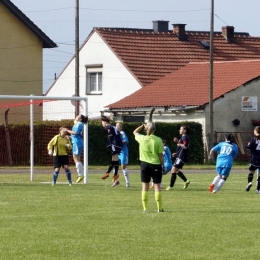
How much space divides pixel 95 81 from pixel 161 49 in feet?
14.7

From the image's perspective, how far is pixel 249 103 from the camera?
47.5 meters

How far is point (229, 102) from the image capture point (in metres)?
47.2

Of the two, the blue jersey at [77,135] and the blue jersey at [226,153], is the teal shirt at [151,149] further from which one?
the blue jersey at [77,135]

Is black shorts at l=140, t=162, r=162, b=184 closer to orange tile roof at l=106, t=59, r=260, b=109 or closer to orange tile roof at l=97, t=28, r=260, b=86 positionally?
orange tile roof at l=106, t=59, r=260, b=109

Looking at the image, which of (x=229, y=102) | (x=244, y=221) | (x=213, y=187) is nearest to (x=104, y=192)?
(x=213, y=187)

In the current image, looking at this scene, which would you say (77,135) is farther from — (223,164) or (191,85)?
(191,85)

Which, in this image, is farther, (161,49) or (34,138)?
(161,49)

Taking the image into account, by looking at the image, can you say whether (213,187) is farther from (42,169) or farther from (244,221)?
(42,169)

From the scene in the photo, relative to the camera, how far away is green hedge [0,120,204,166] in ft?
122

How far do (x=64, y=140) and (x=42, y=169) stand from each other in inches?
424

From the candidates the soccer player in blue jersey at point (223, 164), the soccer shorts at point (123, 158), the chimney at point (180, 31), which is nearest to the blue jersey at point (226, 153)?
the soccer player in blue jersey at point (223, 164)

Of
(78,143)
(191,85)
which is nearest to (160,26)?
(191,85)

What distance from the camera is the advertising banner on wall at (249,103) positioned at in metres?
47.3

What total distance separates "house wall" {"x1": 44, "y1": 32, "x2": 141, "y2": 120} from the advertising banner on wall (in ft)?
29.7
